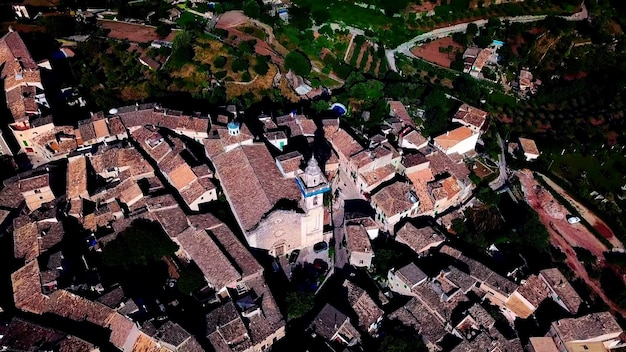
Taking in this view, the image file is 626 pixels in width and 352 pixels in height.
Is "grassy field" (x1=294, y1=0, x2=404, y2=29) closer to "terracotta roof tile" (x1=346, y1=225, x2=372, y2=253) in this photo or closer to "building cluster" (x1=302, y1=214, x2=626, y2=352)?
"terracotta roof tile" (x1=346, y1=225, x2=372, y2=253)

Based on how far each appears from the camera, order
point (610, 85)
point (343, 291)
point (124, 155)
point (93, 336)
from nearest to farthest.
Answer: point (93, 336)
point (343, 291)
point (124, 155)
point (610, 85)

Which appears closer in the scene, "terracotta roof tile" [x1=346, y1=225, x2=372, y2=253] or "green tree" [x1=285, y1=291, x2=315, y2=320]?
"green tree" [x1=285, y1=291, x2=315, y2=320]

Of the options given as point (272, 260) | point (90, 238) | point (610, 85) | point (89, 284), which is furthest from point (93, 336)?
point (610, 85)

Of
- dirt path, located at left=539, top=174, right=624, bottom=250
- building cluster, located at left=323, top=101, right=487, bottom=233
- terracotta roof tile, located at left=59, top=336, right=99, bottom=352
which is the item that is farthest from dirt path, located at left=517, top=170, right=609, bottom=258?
terracotta roof tile, located at left=59, top=336, right=99, bottom=352

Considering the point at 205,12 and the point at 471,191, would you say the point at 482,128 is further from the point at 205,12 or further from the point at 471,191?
the point at 205,12

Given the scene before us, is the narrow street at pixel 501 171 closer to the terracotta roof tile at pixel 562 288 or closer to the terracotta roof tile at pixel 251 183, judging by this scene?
the terracotta roof tile at pixel 562 288

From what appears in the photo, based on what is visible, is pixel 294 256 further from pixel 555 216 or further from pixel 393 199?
pixel 555 216

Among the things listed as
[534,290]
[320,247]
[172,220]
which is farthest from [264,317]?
[534,290]
